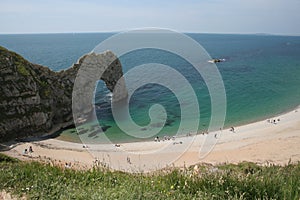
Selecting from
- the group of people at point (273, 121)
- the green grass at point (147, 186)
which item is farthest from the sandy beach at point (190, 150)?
the green grass at point (147, 186)

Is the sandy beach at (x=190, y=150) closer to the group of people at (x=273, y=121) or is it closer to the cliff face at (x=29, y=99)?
the group of people at (x=273, y=121)

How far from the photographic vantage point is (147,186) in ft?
18.7

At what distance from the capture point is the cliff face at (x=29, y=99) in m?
34.1

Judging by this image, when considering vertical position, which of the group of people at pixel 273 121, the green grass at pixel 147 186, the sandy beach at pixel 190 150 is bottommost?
the sandy beach at pixel 190 150

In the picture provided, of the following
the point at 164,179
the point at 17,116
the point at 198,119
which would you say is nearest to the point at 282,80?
the point at 198,119

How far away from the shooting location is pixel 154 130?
132ft

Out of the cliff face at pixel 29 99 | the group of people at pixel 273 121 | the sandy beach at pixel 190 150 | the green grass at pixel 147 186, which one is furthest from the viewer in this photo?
the group of people at pixel 273 121

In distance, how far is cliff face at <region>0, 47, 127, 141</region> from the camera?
34125 millimetres

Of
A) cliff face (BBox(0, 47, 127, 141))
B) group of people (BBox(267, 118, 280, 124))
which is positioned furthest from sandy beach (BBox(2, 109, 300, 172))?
cliff face (BBox(0, 47, 127, 141))

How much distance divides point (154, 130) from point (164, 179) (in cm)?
3398

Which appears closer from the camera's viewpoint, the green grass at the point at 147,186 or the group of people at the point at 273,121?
the green grass at the point at 147,186

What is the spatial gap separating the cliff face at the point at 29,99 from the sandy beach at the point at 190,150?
3011 millimetres

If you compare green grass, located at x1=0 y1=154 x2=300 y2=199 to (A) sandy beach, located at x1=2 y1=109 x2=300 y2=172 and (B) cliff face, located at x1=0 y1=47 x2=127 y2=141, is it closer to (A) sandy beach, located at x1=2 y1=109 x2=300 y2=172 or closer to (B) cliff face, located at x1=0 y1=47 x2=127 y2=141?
(A) sandy beach, located at x1=2 y1=109 x2=300 y2=172

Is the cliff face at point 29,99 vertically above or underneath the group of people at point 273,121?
underneath
